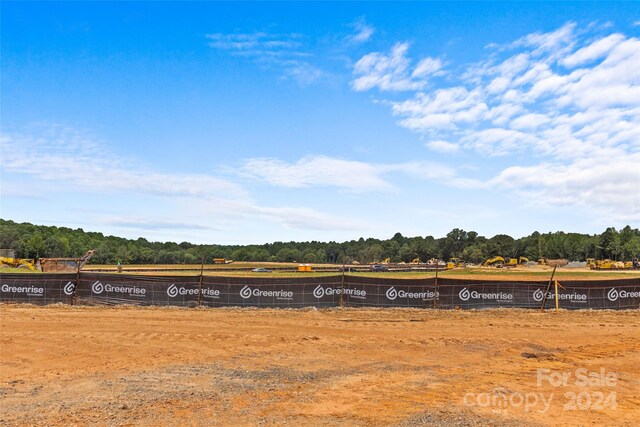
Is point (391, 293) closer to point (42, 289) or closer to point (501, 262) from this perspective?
point (42, 289)

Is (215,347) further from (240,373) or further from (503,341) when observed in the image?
(503,341)

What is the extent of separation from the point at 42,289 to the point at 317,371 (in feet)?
62.6

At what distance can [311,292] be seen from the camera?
2380 cm

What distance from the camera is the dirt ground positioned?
7969 millimetres

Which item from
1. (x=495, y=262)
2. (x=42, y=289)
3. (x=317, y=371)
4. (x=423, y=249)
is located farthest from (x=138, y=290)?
(x=423, y=249)

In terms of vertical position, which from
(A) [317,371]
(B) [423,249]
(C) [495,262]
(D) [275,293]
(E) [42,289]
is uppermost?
(B) [423,249]

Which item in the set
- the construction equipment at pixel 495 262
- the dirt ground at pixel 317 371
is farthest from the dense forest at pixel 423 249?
the dirt ground at pixel 317 371

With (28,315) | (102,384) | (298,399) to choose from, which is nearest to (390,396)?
(298,399)

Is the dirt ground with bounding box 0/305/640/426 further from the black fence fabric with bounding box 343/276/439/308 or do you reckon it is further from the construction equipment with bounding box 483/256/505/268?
the construction equipment with bounding box 483/256/505/268

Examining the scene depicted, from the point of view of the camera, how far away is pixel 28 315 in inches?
799

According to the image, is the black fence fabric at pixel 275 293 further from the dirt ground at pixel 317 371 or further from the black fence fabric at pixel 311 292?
the dirt ground at pixel 317 371

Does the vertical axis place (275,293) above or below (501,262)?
below

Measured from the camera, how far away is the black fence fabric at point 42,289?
24391 millimetres

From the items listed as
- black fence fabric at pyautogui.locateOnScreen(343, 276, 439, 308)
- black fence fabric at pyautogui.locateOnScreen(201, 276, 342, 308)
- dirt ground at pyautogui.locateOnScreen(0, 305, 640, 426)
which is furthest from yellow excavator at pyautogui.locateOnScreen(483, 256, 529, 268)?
dirt ground at pyautogui.locateOnScreen(0, 305, 640, 426)
